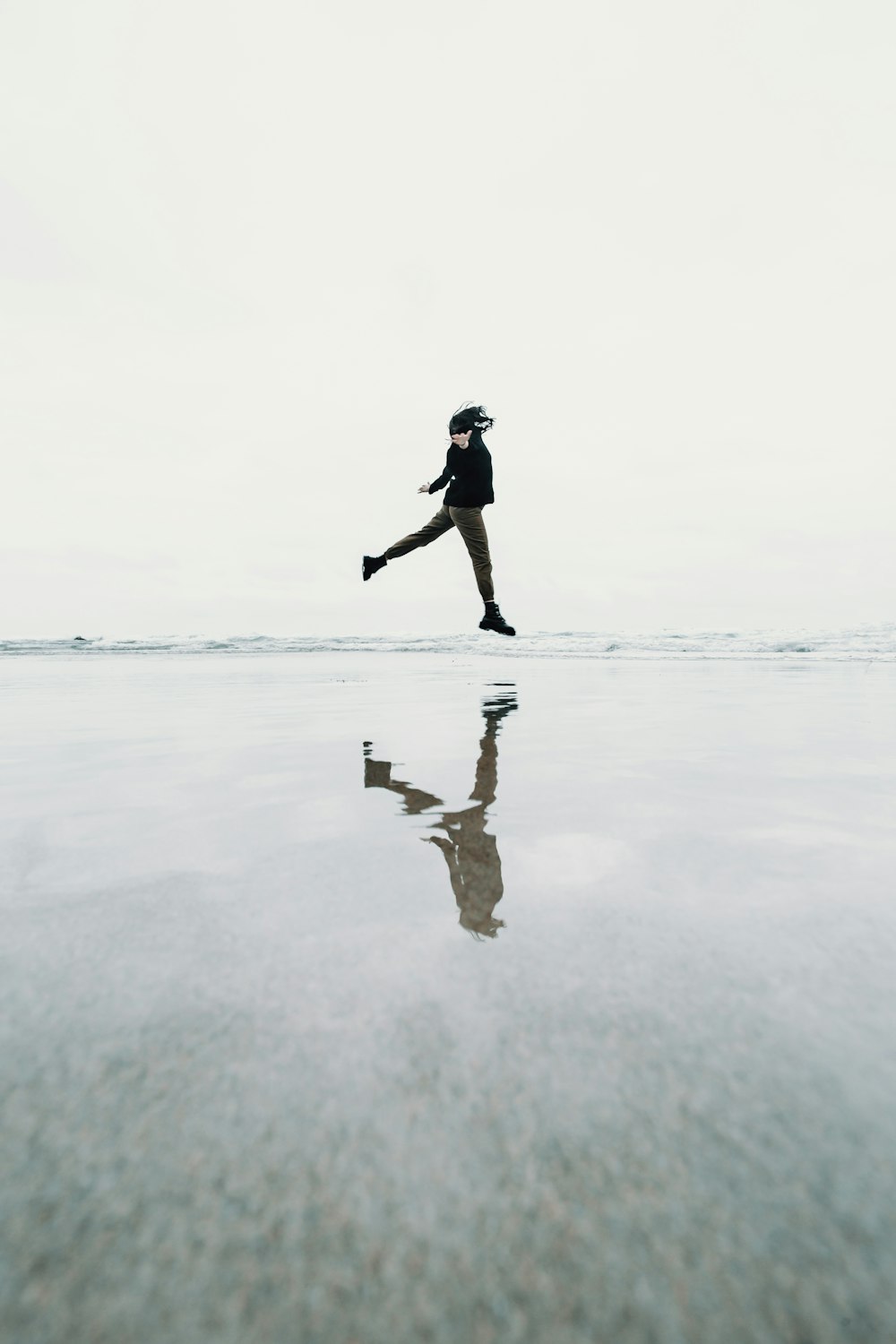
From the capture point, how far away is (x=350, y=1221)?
63 centimetres

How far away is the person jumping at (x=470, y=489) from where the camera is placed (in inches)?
283

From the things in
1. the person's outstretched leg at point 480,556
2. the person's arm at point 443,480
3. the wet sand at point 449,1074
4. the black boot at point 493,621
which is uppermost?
the person's arm at point 443,480

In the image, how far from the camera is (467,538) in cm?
750

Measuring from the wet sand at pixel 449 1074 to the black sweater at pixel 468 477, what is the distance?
557 cm

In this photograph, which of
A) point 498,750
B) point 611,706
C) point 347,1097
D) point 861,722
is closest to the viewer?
point 347,1097

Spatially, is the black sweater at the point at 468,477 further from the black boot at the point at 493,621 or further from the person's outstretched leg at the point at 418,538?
the black boot at the point at 493,621

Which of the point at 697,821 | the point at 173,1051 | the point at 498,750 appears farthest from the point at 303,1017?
the point at 498,750

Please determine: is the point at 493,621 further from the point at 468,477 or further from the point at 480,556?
the point at 468,477

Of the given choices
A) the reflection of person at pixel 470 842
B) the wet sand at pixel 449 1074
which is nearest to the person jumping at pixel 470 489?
the reflection of person at pixel 470 842

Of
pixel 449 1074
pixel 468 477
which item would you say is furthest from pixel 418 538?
pixel 449 1074

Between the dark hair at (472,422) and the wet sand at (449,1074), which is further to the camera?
the dark hair at (472,422)

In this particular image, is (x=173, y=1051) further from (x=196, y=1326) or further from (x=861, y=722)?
(x=861, y=722)

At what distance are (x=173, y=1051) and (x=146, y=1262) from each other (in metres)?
0.31

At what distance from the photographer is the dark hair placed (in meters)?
7.16
